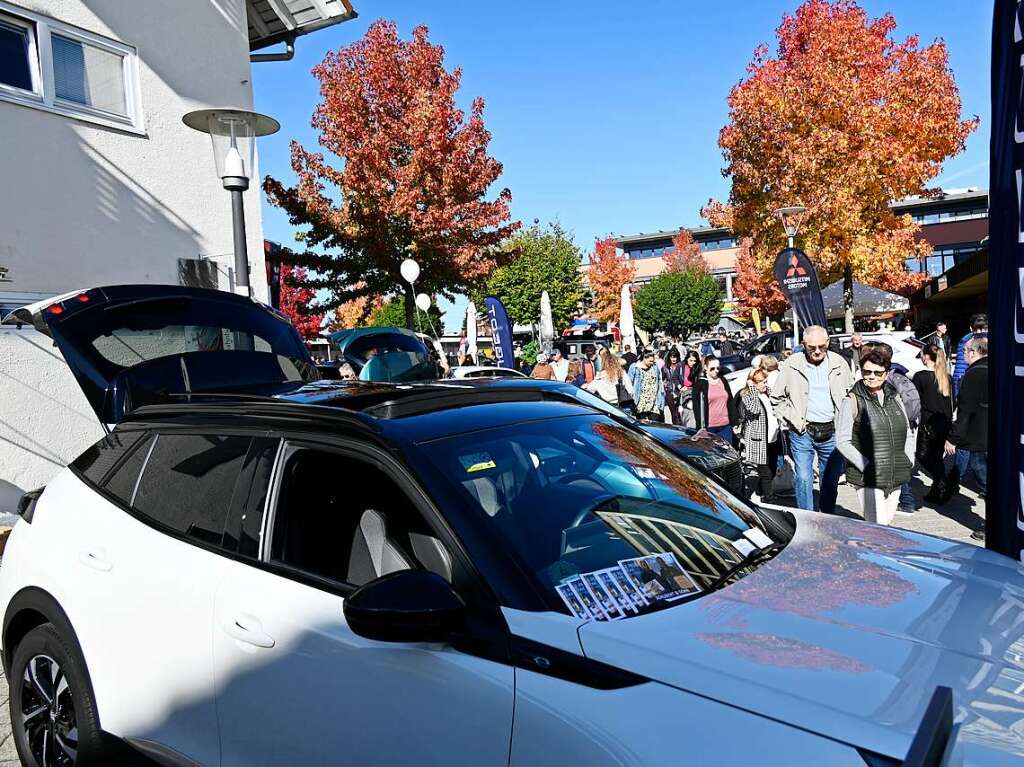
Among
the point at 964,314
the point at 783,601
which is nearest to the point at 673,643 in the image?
the point at 783,601

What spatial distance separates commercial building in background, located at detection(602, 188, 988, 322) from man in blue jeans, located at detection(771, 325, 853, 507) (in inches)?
684

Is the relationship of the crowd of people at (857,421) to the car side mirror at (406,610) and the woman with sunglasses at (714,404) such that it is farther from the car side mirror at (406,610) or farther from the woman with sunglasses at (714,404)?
the car side mirror at (406,610)

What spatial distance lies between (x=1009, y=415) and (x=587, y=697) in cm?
320

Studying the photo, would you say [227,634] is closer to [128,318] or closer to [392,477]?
[392,477]

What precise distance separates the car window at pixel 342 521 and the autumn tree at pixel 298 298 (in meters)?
14.5

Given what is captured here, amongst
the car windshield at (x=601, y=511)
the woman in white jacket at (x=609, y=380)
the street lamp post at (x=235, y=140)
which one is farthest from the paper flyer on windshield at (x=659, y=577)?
the woman in white jacket at (x=609, y=380)

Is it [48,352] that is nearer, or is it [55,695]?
[55,695]

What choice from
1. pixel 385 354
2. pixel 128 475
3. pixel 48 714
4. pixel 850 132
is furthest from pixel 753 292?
pixel 48 714

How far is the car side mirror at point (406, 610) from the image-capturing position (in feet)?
6.01

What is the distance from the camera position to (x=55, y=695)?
3.00 metres

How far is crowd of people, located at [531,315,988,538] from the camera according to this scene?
5722mm

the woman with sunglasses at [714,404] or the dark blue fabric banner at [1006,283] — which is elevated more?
the dark blue fabric banner at [1006,283]

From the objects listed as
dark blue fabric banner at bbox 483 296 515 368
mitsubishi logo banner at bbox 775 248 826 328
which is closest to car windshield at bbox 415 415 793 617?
mitsubishi logo banner at bbox 775 248 826 328

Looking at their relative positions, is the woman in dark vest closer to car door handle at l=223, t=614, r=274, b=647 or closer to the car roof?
the car roof
